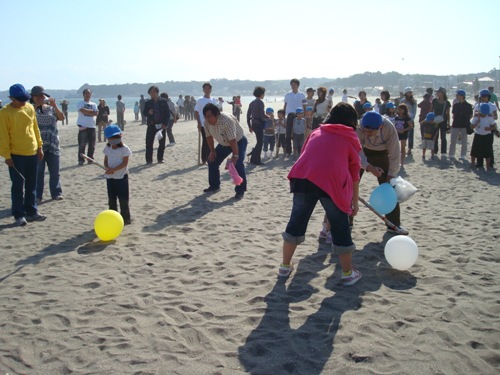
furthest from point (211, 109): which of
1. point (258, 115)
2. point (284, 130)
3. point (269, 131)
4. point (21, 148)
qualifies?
point (284, 130)

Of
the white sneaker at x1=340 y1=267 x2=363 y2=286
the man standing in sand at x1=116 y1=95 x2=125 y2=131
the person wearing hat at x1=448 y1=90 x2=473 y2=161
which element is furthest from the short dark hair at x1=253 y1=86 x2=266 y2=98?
the man standing in sand at x1=116 y1=95 x2=125 y2=131

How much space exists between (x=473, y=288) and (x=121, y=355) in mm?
3499

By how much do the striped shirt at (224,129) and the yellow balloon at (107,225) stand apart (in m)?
2.82

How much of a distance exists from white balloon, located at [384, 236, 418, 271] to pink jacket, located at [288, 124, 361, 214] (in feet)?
3.06

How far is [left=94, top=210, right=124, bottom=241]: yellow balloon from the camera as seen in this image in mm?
5559

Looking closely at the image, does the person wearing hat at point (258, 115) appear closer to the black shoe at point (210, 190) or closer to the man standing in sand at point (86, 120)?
the black shoe at point (210, 190)

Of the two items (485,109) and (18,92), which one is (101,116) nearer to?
(18,92)

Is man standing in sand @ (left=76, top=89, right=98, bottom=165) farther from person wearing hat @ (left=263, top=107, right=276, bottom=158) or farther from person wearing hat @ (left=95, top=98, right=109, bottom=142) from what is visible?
person wearing hat @ (left=95, top=98, right=109, bottom=142)

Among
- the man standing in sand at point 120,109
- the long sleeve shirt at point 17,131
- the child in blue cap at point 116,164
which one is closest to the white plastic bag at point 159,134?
the long sleeve shirt at point 17,131

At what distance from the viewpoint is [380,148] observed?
17.8 ft

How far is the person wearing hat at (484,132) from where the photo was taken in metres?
10.2

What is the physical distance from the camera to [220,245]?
5.62 metres

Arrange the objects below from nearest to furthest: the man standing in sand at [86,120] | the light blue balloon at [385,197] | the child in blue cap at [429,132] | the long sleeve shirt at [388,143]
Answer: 1. the light blue balloon at [385,197]
2. the long sleeve shirt at [388,143]
3. the man standing in sand at [86,120]
4. the child in blue cap at [429,132]

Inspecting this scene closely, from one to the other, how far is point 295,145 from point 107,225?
25.7ft
